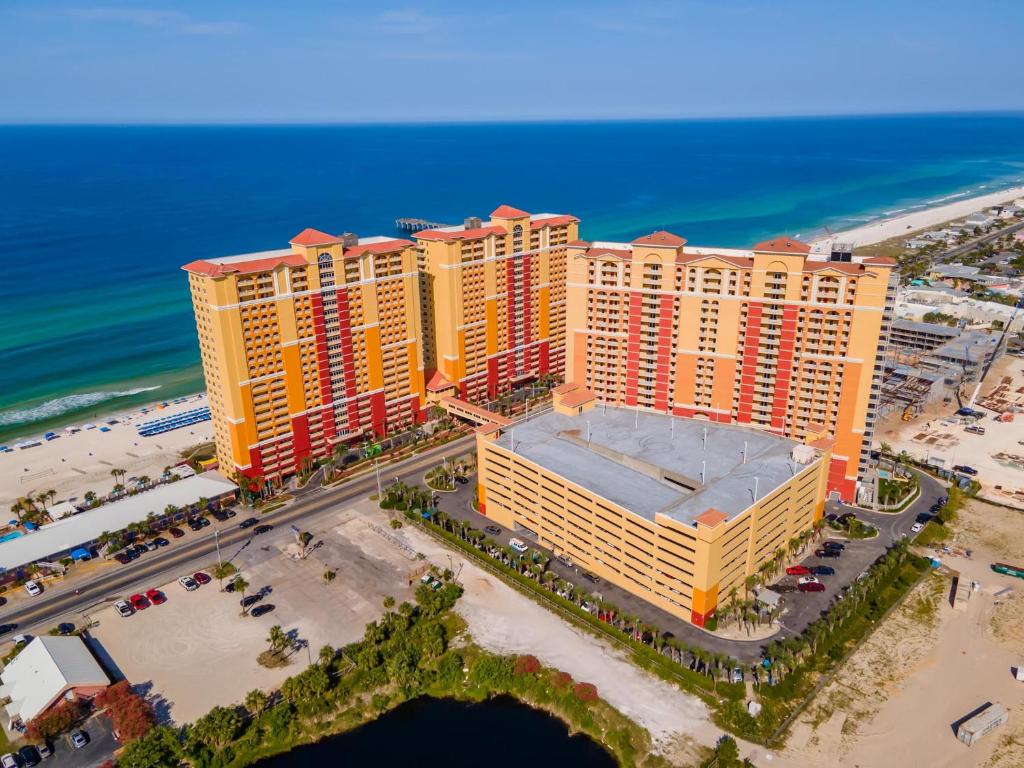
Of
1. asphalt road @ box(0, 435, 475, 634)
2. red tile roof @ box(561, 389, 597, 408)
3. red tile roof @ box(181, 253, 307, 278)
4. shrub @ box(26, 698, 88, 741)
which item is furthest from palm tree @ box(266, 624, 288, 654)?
red tile roof @ box(561, 389, 597, 408)

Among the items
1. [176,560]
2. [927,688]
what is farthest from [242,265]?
[927,688]

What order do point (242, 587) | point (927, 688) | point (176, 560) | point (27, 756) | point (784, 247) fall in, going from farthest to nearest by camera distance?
1. point (784, 247)
2. point (176, 560)
3. point (242, 587)
4. point (927, 688)
5. point (27, 756)

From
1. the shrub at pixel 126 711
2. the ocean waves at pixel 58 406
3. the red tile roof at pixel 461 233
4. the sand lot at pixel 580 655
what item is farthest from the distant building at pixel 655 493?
the ocean waves at pixel 58 406

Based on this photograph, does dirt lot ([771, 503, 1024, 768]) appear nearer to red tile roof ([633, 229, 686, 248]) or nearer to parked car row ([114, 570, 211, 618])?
red tile roof ([633, 229, 686, 248])

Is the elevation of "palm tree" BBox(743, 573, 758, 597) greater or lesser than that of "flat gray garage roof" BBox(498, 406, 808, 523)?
lesser

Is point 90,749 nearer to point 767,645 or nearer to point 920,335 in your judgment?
point 767,645

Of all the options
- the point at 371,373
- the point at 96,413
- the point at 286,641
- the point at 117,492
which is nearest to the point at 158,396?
the point at 96,413

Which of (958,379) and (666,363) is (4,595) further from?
(958,379)
